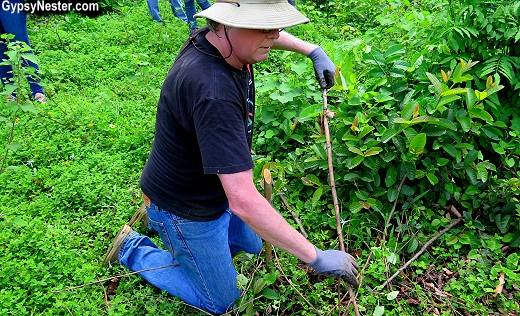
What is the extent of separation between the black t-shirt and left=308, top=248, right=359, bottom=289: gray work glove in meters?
0.56

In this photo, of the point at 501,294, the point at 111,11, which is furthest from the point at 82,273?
the point at 111,11

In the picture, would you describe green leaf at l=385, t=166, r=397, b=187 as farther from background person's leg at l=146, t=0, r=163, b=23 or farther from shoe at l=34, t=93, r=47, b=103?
background person's leg at l=146, t=0, r=163, b=23

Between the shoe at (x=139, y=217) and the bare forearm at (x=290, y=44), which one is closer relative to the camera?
the bare forearm at (x=290, y=44)

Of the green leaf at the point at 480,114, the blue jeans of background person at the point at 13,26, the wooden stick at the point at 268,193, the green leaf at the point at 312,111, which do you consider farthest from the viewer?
the blue jeans of background person at the point at 13,26

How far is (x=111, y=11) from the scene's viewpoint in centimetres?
614

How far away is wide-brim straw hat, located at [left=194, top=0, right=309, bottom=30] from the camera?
158cm

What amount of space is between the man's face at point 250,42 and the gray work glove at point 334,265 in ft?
2.86

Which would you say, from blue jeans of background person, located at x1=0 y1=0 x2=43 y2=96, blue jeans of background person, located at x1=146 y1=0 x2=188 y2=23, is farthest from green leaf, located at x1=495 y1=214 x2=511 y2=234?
blue jeans of background person, located at x1=146 y1=0 x2=188 y2=23

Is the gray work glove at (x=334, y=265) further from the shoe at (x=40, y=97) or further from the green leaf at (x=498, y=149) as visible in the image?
the shoe at (x=40, y=97)

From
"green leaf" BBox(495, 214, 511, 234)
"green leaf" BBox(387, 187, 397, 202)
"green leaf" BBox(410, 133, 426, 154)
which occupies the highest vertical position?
"green leaf" BBox(410, 133, 426, 154)

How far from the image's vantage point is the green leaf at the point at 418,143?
2.51 metres

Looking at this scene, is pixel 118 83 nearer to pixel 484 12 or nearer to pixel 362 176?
pixel 362 176

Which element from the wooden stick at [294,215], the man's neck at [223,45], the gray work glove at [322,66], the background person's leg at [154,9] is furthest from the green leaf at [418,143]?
the background person's leg at [154,9]

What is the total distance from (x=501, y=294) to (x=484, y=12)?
1.62 m
